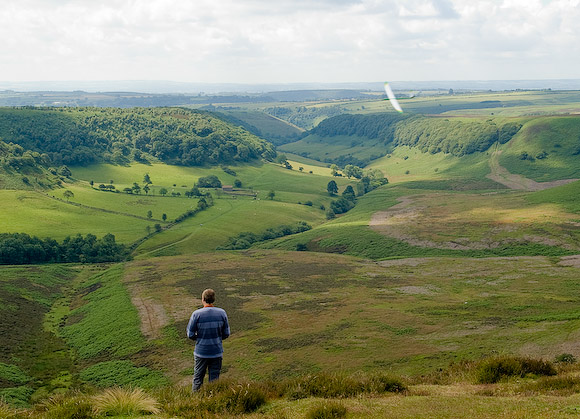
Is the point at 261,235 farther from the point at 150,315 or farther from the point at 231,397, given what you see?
the point at 231,397

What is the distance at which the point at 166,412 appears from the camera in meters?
17.9

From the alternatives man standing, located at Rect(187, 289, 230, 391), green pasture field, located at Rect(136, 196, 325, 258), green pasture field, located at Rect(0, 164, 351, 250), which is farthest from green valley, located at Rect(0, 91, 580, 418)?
man standing, located at Rect(187, 289, 230, 391)

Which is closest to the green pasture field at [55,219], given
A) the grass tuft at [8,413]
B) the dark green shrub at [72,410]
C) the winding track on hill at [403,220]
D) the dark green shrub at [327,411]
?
the winding track on hill at [403,220]

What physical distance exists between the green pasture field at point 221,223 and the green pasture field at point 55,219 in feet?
32.5

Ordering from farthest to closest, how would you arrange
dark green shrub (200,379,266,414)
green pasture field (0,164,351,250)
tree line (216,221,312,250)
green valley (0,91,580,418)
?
green pasture field (0,164,351,250), tree line (216,221,312,250), green valley (0,91,580,418), dark green shrub (200,379,266,414)

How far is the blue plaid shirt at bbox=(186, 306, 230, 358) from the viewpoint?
63.9ft

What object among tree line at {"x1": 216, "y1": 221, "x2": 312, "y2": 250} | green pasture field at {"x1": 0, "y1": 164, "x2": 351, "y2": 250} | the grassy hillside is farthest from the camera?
the grassy hillside

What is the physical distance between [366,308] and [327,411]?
4985 cm

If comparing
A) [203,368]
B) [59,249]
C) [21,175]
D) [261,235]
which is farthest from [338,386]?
[21,175]

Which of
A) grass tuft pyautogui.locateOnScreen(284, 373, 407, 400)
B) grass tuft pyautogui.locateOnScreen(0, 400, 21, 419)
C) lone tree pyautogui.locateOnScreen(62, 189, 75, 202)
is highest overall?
grass tuft pyautogui.locateOnScreen(0, 400, 21, 419)

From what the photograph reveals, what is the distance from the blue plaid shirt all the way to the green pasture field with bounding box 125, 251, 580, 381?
63.7 ft

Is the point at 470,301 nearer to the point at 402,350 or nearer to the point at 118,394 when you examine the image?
the point at 402,350

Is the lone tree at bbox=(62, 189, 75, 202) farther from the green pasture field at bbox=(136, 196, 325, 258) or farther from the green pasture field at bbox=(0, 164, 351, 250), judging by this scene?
the green pasture field at bbox=(136, 196, 325, 258)

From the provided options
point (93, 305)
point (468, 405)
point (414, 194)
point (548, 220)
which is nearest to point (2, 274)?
point (93, 305)
